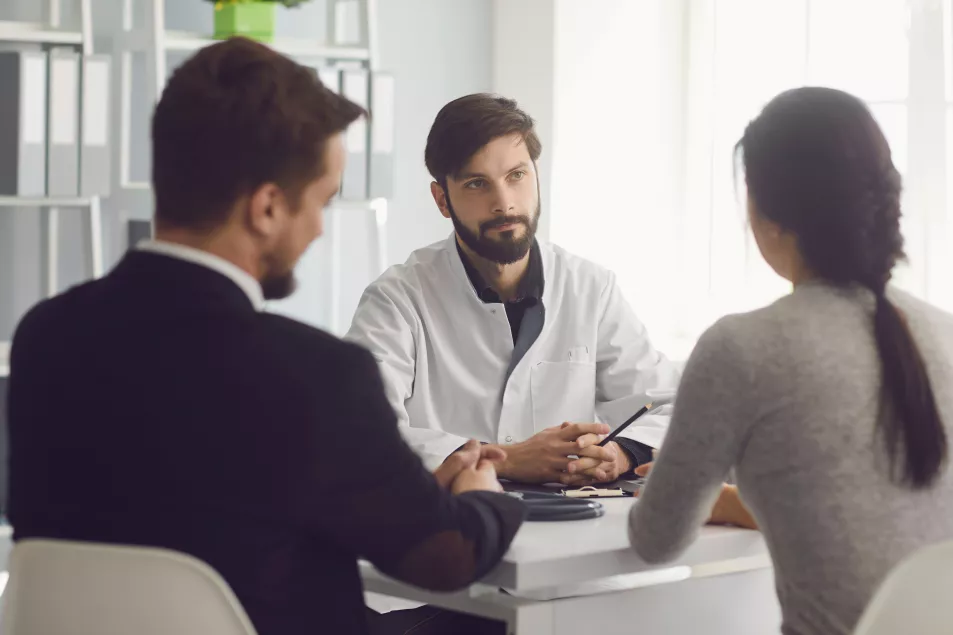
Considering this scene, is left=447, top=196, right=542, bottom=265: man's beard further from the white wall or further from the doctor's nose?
the white wall

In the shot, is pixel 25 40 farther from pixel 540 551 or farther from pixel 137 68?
pixel 540 551

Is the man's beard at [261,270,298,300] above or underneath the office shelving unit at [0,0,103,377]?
underneath

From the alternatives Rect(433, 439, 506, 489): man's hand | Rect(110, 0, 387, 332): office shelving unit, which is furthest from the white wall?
Rect(433, 439, 506, 489): man's hand

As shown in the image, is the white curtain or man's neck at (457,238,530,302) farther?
the white curtain

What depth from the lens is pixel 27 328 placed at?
1203 mm

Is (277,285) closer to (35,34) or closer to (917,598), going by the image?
(917,598)

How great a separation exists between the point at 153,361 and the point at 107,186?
2.06m

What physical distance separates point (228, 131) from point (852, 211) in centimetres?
67

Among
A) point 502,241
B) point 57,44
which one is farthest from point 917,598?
point 57,44

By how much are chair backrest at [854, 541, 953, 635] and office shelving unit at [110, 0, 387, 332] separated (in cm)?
233

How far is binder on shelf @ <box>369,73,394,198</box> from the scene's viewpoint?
3312 millimetres

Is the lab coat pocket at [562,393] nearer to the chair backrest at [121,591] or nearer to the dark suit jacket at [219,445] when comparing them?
the dark suit jacket at [219,445]

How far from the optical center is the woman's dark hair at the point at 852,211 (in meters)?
1.27

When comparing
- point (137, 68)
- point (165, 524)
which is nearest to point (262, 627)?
point (165, 524)
